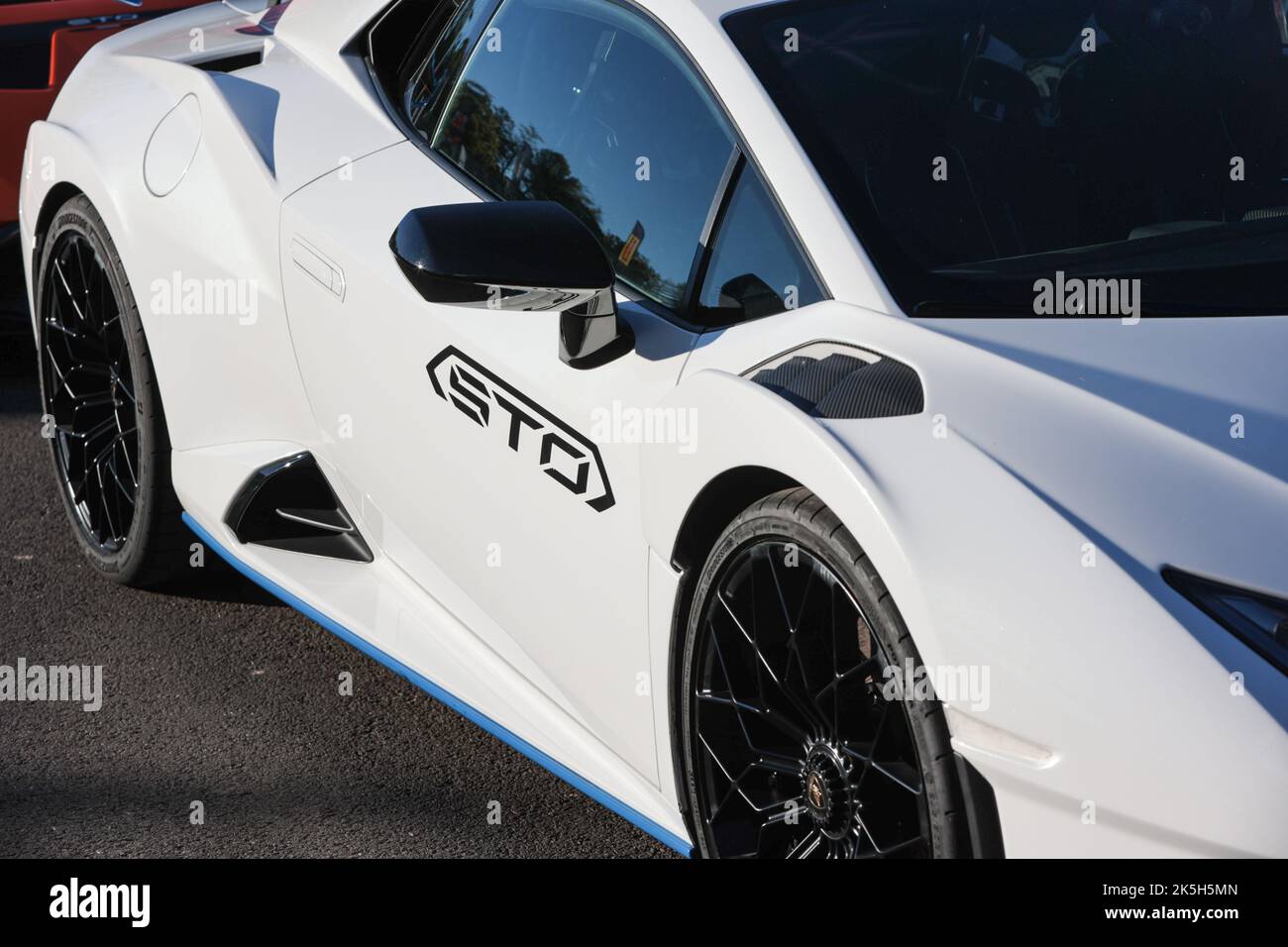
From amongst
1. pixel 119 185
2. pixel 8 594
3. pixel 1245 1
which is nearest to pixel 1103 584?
pixel 1245 1

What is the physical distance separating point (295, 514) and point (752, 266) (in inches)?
50.3

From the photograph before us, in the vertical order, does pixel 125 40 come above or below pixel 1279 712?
above

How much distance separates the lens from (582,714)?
2.54 m

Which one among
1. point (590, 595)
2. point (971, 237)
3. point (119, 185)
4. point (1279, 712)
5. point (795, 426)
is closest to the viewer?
point (1279, 712)

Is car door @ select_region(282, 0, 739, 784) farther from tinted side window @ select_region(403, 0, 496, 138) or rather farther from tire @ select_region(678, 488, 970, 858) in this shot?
tire @ select_region(678, 488, 970, 858)

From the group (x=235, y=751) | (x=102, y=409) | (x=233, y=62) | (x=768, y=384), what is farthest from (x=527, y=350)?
(x=102, y=409)

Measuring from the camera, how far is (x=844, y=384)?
2.00 m

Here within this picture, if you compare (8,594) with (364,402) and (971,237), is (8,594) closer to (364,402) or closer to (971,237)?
(364,402)

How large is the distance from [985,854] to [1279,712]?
1.23ft

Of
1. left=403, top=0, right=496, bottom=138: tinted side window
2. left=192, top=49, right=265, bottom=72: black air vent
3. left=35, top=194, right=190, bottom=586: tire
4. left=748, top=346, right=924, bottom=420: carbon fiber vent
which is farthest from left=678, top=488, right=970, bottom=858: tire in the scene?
left=192, top=49, right=265, bottom=72: black air vent

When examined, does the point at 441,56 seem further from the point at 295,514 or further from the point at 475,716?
the point at 475,716

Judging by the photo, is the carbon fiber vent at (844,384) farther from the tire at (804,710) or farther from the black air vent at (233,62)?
the black air vent at (233,62)

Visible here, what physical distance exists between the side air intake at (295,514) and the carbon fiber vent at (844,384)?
1.22 meters

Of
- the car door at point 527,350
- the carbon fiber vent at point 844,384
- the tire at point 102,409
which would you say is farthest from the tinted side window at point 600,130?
the tire at point 102,409
